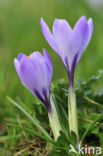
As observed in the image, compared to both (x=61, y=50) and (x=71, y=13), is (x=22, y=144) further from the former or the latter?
(x=71, y=13)

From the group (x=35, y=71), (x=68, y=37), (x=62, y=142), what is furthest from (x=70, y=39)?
(x=62, y=142)

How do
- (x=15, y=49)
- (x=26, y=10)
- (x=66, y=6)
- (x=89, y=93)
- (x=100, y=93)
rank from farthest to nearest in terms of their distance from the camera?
(x=26, y=10), (x=66, y=6), (x=15, y=49), (x=100, y=93), (x=89, y=93)

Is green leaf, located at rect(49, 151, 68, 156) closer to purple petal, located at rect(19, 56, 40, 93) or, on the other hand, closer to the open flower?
the open flower

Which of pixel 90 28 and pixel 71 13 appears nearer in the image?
→ pixel 90 28

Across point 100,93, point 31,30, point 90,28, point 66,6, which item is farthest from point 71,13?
point 90,28

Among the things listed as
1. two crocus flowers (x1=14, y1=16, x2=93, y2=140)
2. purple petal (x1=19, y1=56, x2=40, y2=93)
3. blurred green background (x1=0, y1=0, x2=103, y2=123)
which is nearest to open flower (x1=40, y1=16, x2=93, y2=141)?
two crocus flowers (x1=14, y1=16, x2=93, y2=140)

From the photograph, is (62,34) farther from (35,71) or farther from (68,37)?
(35,71)
